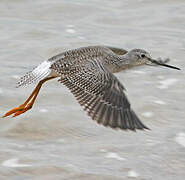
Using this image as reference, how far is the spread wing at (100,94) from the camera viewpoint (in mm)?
6492

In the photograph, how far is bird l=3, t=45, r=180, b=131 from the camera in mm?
6555

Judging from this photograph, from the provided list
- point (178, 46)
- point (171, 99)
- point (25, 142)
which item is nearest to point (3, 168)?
point (25, 142)

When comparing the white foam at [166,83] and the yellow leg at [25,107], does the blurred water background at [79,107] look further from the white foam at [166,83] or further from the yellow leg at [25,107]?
the yellow leg at [25,107]

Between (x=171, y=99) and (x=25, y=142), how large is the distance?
2.50 m

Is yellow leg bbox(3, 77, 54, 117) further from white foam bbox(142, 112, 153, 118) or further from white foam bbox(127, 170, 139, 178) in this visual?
white foam bbox(127, 170, 139, 178)

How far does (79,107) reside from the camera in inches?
340

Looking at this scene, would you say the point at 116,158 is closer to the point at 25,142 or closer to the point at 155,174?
the point at 155,174

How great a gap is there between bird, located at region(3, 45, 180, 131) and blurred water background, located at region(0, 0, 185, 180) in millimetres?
633

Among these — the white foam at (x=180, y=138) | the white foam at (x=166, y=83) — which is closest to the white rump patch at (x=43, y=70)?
the white foam at (x=180, y=138)

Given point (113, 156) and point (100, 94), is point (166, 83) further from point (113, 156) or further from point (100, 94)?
point (100, 94)

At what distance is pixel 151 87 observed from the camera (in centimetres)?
931

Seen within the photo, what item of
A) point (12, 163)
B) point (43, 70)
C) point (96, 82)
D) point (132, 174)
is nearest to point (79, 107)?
point (43, 70)

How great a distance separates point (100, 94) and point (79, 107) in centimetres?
179

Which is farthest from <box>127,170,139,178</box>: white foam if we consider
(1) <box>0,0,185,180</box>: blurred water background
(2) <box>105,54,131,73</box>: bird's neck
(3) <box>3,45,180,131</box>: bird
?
(2) <box>105,54,131,73</box>: bird's neck
